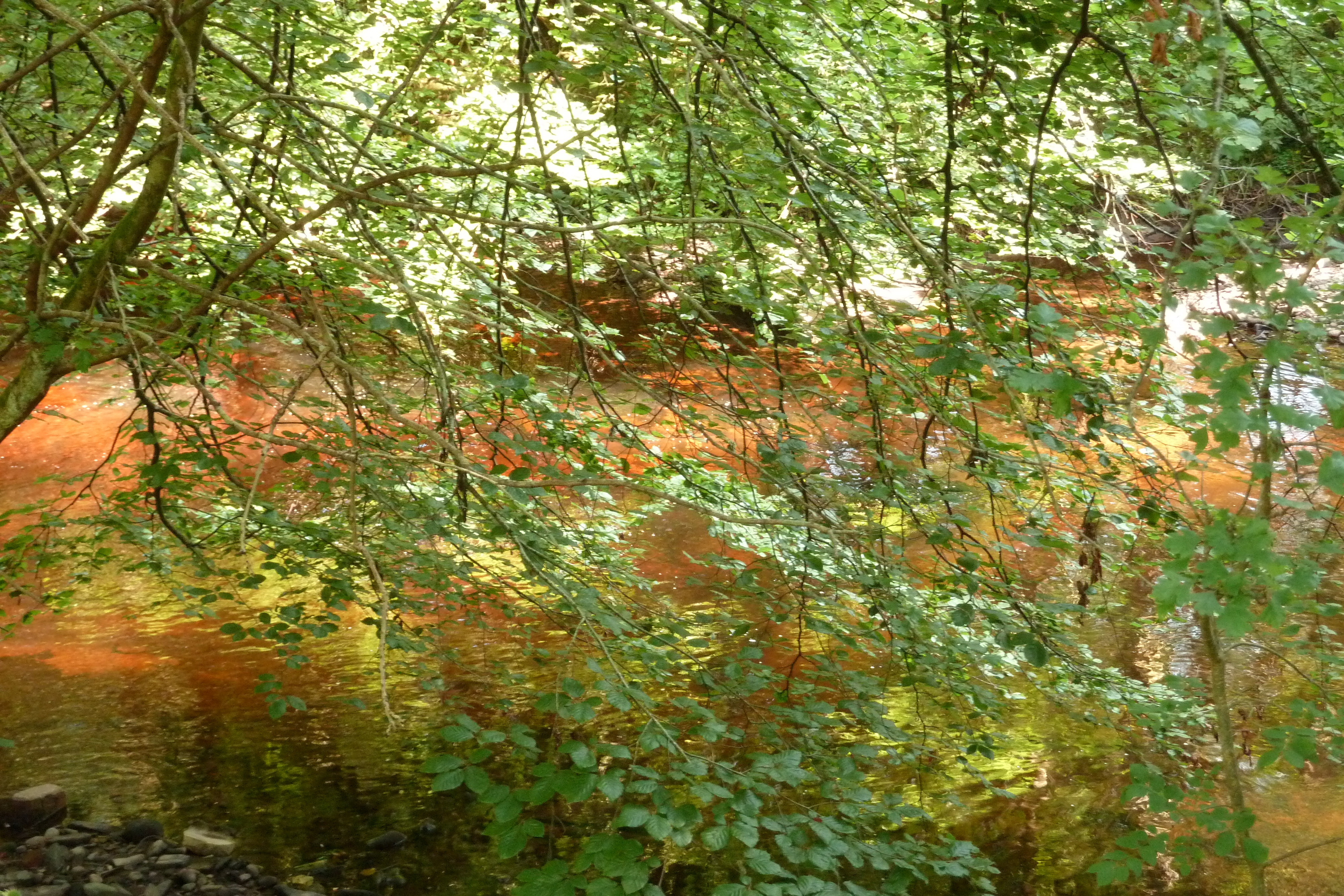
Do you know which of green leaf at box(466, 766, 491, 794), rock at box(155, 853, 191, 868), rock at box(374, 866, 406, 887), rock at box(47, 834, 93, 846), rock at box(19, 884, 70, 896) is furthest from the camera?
rock at box(374, 866, 406, 887)

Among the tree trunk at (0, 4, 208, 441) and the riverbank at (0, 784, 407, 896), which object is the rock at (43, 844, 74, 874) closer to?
the riverbank at (0, 784, 407, 896)

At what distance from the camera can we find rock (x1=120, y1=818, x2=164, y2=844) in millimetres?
5082

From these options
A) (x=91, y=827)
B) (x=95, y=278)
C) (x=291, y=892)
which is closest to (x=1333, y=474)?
(x=95, y=278)

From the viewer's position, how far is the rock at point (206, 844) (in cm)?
505

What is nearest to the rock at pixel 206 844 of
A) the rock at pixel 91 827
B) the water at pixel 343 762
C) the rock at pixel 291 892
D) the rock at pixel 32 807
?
the water at pixel 343 762

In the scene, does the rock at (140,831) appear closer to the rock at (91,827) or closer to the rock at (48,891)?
the rock at (91,827)

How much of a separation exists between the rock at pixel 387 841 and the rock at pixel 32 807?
1463mm

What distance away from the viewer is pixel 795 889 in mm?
2244

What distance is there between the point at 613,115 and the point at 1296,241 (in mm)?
2302

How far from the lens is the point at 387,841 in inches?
211

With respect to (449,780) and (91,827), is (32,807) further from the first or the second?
(449,780)

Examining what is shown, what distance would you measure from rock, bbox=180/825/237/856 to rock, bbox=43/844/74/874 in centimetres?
46

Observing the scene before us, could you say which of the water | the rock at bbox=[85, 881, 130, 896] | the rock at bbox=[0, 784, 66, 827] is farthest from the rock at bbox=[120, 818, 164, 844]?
the rock at bbox=[85, 881, 130, 896]

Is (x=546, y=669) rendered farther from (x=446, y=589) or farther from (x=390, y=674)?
(x=446, y=589)
